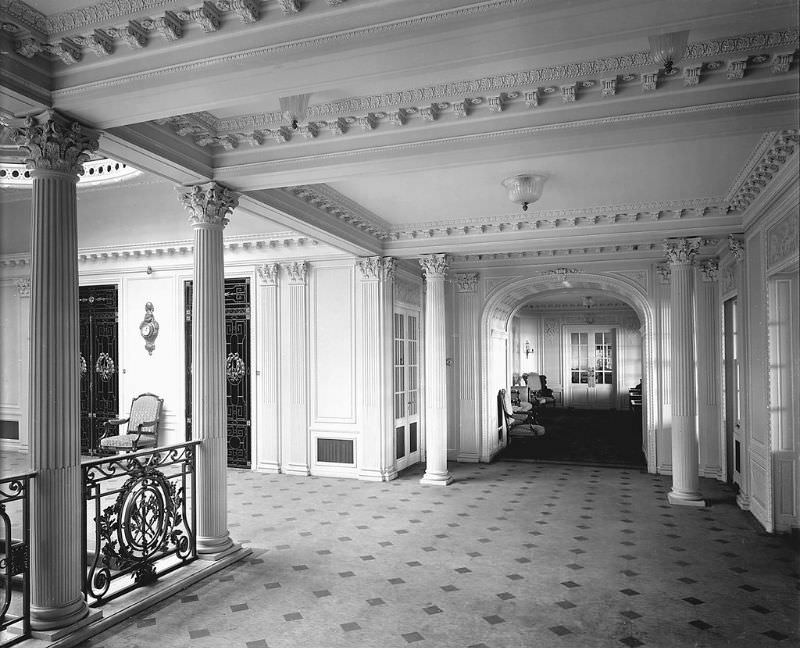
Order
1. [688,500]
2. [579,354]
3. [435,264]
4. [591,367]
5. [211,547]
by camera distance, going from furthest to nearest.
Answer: [579,354], [591,367], [435,264], [688,500], [211,547]

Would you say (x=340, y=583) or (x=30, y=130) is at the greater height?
(x=30, y=130)

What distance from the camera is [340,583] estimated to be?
505cm

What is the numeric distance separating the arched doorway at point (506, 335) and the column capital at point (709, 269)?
994 millimetres

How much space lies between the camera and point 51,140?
393 centimetres

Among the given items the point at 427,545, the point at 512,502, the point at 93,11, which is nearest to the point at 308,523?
the point at 427,545

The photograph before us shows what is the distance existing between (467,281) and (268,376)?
409 centimetres

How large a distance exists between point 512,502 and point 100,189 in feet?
23.6

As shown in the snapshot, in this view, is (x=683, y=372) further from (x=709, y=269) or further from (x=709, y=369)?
(x=709, y=269)

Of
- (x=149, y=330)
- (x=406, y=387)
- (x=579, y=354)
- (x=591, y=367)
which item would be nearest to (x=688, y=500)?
(x=406, y=387)

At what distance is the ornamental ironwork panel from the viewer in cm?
1114

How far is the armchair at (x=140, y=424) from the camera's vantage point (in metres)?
9.92

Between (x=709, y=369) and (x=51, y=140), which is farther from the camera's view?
(x=709, y=369)

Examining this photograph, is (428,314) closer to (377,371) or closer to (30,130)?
(377,371)

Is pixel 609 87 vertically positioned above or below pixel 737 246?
above
